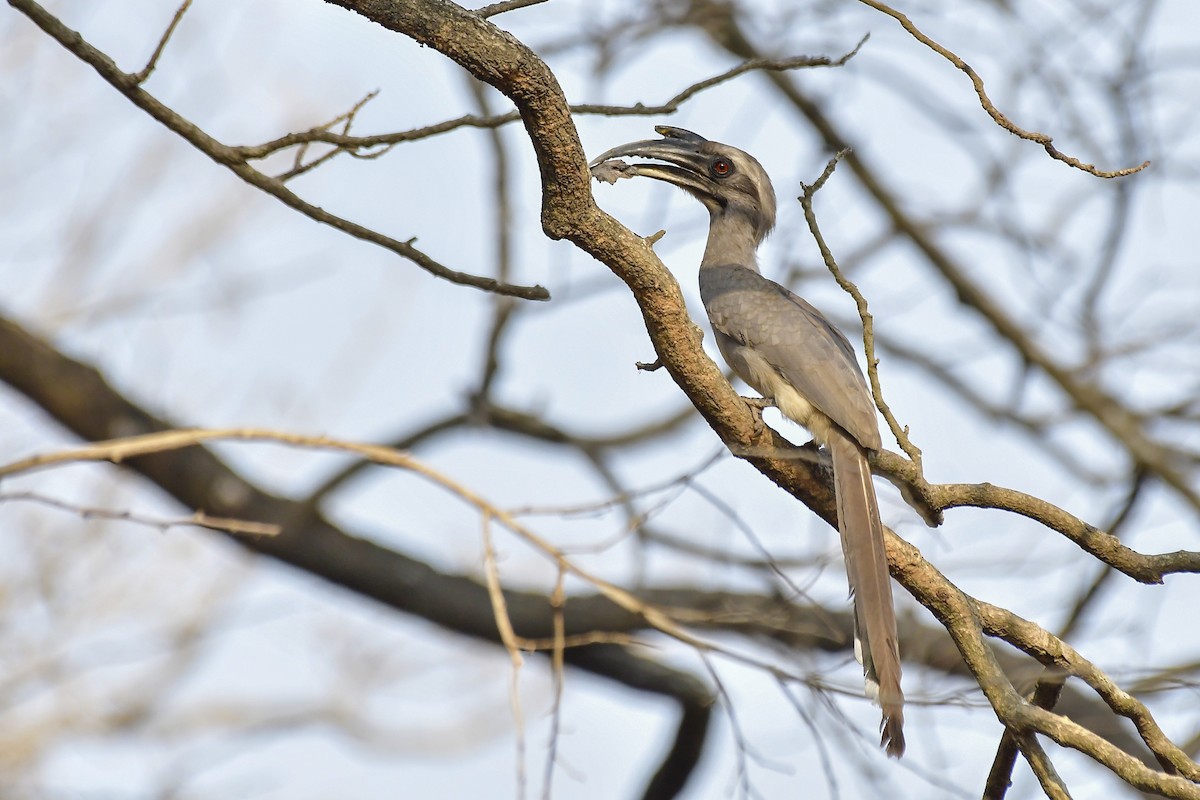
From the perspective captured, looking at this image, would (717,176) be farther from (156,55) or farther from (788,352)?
(156,55)

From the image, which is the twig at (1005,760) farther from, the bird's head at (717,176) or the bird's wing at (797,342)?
the bird's head at (717,176)

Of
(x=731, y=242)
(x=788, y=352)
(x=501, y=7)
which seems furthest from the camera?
(x=731, y=242)

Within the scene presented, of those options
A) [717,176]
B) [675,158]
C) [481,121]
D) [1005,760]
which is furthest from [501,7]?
[1005,760]

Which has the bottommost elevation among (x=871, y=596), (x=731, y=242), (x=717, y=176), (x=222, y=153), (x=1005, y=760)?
(x=1005, y=760)

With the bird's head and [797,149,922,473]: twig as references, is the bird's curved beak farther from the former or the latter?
[797,149,922,473]: twig

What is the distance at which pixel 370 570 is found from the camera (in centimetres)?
876

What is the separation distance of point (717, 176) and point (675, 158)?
39 cm

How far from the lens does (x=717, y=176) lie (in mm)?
6125

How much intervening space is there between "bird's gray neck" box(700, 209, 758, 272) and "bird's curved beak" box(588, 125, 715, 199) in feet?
0.50

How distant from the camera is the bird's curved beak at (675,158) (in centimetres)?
539

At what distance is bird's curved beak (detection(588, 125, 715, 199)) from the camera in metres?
5.39

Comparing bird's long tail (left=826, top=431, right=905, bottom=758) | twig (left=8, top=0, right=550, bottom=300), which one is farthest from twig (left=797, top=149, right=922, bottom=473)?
→ twig (left=8, top=0, right=550, bottom=300)

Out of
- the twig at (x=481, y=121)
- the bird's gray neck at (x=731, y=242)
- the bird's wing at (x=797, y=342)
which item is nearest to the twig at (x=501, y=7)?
the twig at (x=481, y=121)

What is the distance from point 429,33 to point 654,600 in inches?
216
